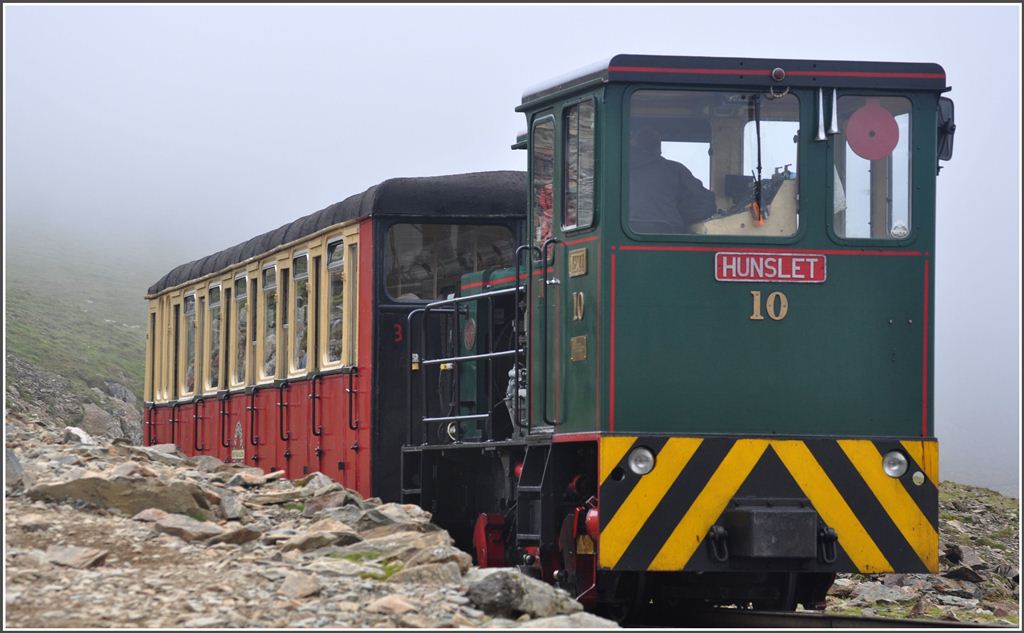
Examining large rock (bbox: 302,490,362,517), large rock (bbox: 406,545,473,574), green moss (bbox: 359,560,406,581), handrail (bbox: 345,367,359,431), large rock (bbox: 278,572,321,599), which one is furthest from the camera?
handrail (bbox: 345,367,359,431)

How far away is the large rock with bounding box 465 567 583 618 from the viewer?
7.62 meters

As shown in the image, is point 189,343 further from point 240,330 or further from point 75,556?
point 75,556

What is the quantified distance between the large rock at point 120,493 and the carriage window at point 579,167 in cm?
287

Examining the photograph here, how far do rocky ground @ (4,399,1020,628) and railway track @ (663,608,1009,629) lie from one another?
67.2 inches

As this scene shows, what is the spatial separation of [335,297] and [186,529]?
5.31m

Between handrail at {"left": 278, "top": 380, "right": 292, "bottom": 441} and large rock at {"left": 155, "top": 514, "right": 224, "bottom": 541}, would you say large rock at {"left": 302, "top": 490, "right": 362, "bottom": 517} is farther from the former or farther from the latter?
handrail at {"left": 278, "top": 380, "right": 292, "bottom": 441}

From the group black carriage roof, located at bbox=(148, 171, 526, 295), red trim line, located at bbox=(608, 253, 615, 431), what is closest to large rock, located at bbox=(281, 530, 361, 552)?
red trim line, located at bbox=(608, 253, 615, 431)

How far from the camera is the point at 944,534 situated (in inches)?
664

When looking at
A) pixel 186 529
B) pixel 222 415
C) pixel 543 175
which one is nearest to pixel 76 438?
pixel 186 529

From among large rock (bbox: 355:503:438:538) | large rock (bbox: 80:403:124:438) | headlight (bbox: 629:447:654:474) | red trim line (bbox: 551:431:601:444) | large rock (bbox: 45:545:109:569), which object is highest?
red trim line (bbox: 551:431:601:444)

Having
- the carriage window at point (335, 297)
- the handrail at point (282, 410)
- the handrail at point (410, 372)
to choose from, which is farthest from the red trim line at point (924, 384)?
the handrail at point (282, 410)

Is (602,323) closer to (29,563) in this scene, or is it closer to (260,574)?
(260,574)

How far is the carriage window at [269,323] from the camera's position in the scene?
15.6 metres

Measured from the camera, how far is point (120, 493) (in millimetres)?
9055
